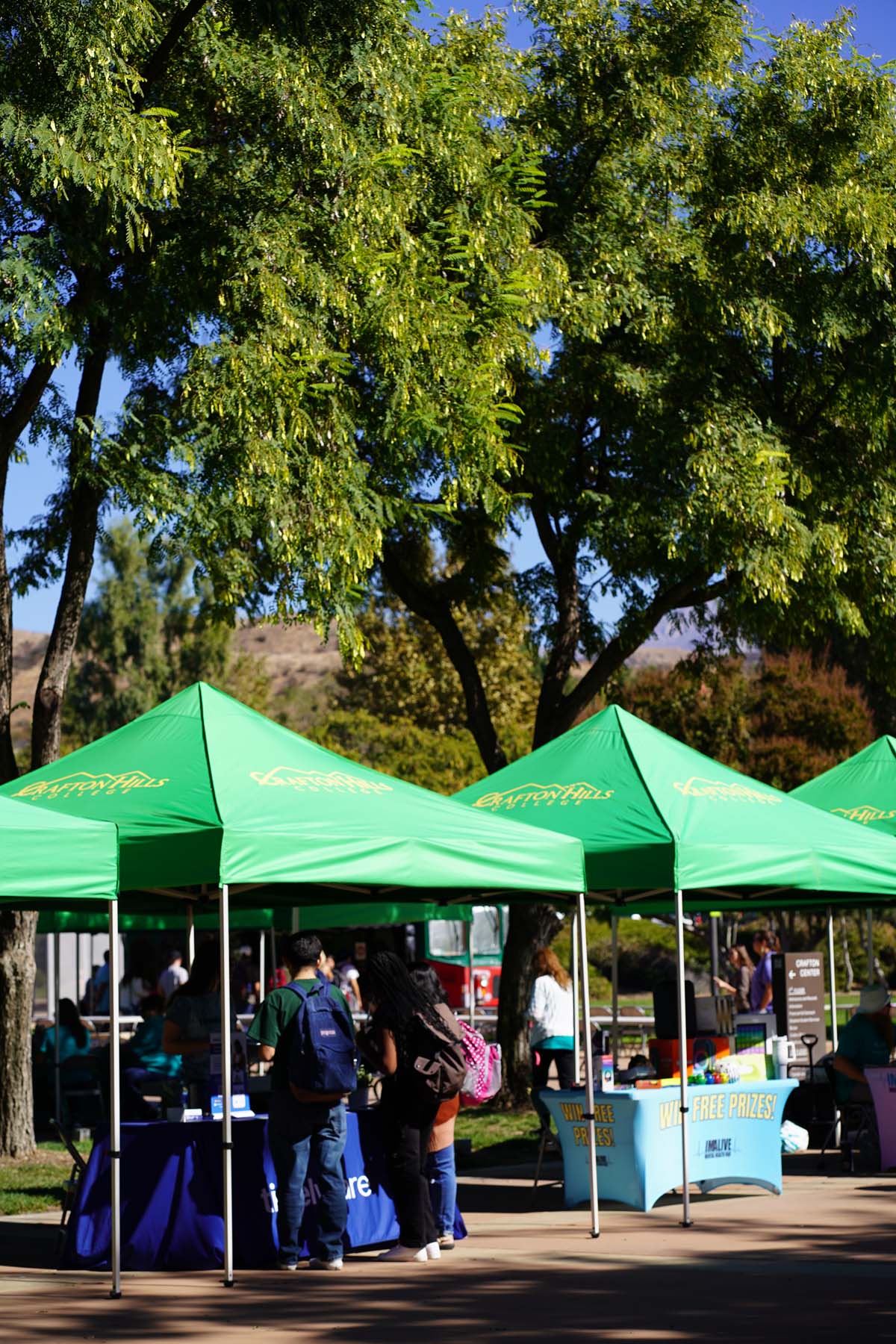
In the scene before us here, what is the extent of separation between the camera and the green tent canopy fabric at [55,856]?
336 inches

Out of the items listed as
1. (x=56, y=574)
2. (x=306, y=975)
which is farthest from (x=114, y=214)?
(x=306, y=975)

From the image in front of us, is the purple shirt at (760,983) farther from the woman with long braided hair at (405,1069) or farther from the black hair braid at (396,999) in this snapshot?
the black hair braid at (396,999)

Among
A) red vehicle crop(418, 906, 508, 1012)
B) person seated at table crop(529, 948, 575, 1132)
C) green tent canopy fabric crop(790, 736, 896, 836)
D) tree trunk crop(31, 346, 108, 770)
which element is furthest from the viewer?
red vehicle crop(418, 906, 508, 1012)

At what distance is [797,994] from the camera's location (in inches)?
744

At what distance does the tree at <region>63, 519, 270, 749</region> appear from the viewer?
227 feet

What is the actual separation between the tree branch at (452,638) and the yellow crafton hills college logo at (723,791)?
25.1ft

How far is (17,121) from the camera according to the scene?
12992 millimetres

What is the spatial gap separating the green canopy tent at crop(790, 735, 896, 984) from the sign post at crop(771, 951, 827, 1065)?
135 centimetres

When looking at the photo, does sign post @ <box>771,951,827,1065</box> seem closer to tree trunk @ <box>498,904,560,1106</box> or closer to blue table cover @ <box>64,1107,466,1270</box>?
tree trunk @ <box>498,904,560,1106</box>

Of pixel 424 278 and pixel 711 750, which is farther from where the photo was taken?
pixel 711 750

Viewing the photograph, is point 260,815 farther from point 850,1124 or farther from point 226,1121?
point 850,1124

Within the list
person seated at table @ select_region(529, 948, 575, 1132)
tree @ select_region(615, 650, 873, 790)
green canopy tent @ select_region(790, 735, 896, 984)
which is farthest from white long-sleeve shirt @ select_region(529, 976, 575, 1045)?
tree @ select_region(615, 650, 873, 790)

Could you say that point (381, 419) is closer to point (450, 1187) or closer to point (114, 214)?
point (114, 214)

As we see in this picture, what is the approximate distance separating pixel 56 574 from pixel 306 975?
891cm
